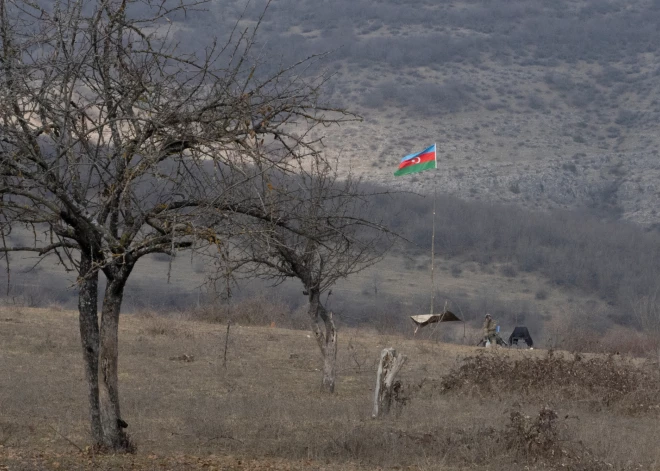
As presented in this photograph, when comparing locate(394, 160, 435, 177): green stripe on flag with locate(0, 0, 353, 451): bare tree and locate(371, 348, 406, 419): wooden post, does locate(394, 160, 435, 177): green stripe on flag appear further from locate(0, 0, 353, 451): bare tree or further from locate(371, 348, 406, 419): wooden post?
locate(0, 0, 353, 451): bare tree

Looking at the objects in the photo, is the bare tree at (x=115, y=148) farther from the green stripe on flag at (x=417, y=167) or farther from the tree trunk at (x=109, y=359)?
the green stripe on flag at (x=417, y=167)

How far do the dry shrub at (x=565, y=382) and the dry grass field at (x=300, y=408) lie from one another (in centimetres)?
3

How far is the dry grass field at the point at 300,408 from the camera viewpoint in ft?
34.6

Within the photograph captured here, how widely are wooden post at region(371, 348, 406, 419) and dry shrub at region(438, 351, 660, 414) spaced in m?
3.93

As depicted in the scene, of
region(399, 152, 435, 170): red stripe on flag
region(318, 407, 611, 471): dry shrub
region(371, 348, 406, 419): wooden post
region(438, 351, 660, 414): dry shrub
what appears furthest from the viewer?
region(399, 152, 435, 170): red stripe on flag

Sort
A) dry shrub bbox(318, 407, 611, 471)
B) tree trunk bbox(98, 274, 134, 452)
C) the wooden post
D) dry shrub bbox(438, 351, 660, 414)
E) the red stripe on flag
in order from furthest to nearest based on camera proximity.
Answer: the red stripe on flag, dry shrub bbox(438, 351, 660, 414), the wooden post, dry shrub bbox(318, 407, 611, 471), tree trunk bbox(98, 274, 134, 452)

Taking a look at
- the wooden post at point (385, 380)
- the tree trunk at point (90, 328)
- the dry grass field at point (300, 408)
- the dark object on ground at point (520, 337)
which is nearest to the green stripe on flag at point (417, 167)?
the dry grass field at point (300, 408)

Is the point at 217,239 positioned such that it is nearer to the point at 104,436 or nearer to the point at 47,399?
the point at 104,436

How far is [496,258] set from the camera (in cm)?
6700

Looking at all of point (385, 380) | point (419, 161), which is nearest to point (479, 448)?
point (385, 380)

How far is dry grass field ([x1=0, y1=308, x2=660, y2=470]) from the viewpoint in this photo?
10539mm

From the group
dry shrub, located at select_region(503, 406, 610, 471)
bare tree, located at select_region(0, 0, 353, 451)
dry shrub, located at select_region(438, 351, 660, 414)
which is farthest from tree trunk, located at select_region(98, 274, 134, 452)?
dry shrub, located at select_region(438, 351, 660, 414)

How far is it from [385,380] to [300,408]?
2116 mm

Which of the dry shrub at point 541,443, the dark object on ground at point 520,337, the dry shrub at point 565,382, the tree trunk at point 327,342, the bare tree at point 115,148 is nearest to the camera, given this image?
the bare tree at point 115,148
